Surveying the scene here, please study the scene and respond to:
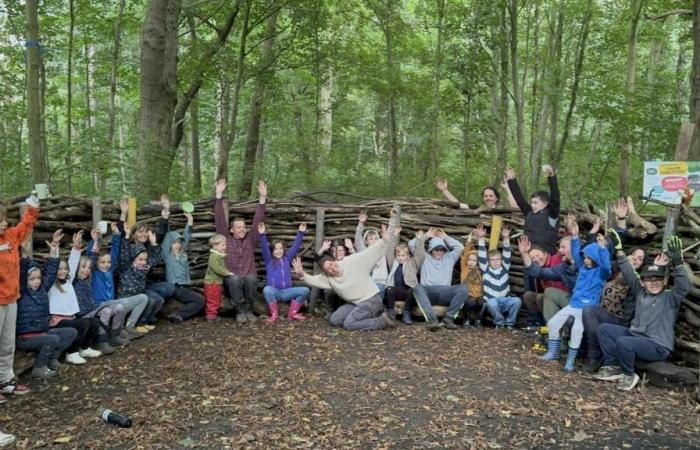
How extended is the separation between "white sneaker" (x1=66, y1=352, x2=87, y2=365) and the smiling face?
32.3 inches

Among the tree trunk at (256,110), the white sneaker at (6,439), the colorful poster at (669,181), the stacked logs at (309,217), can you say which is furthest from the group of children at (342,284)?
the tree trunk at (256,110)

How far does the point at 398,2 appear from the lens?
1302cm

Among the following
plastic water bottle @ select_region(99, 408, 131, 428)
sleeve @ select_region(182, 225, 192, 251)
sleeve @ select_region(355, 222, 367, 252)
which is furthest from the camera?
sleeve @ select_region(355, 222, 367, 252)

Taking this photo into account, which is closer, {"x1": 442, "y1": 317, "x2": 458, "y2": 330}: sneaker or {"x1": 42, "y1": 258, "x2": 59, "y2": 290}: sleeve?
{"x1": 42, "y1": 258, "x2": 59, "y2": 290}: sleeve

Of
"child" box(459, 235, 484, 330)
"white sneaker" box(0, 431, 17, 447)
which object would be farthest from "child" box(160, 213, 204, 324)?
"child" box(459, 235, 484, 330)

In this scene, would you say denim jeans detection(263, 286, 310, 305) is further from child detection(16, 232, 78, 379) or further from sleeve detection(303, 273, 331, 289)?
child detection(16, 232, 78, 379)

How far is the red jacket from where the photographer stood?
16.2 ft

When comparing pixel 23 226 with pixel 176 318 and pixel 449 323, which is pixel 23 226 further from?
pixel 449 323

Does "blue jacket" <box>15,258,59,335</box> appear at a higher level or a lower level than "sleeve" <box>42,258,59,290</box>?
lower

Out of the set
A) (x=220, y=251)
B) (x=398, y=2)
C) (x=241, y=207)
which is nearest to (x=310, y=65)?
(x=398, y=2)

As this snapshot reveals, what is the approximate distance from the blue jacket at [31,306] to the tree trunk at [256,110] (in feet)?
19.9

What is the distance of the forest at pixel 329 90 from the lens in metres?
9.32

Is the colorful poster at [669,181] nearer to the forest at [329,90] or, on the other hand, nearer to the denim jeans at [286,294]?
the forest at [329,90]

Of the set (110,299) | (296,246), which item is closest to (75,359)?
(110,299)
